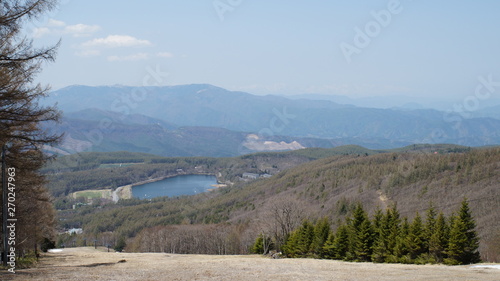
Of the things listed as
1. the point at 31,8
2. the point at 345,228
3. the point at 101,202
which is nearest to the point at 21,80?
the point at 31,8

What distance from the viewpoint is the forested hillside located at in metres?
70.8

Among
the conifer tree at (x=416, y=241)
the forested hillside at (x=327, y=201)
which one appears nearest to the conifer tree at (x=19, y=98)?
the conifer tree at (x=416, y=241)

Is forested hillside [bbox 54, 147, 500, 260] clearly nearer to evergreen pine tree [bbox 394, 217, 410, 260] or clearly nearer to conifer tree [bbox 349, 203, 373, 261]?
evergreen pine tree [bbox 394, 217, 410, 260]

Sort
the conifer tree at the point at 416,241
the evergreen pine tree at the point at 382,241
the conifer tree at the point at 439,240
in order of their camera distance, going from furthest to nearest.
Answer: the evergreen pine tree at the point at 382,241 < the conifer tree at the point at 416,241 < the conifer tree at the point at 439,240

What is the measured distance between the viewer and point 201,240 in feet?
230

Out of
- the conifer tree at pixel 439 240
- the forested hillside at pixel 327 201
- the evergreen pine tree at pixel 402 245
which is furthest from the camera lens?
the forested hillside at pixel 327 201

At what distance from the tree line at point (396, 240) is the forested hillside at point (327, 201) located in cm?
1247

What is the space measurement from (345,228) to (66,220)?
380 feet

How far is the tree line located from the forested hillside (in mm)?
12470

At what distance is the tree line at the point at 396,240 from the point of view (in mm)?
29328

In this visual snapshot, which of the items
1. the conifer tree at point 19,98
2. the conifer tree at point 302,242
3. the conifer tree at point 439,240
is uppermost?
the conifer tree at point 19,98

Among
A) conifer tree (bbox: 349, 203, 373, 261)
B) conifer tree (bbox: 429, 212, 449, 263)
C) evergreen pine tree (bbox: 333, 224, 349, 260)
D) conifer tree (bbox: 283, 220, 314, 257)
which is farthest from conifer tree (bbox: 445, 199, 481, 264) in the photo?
conifer tree (bbox: 283, 220, 314, 257)

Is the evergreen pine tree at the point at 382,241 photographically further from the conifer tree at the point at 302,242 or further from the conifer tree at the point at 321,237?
the conifer tree at the point at 302,242

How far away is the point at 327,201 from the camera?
11394 cm
